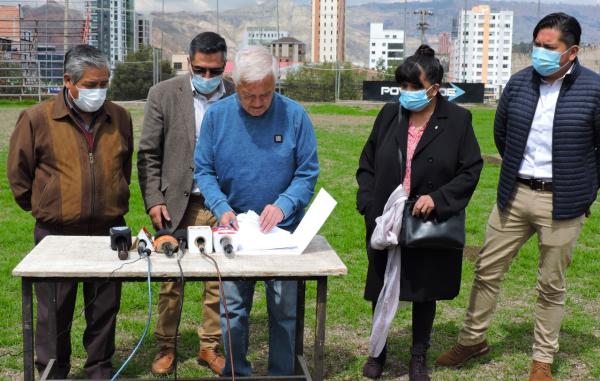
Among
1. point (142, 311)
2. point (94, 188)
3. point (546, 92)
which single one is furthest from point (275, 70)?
point (142, 311)

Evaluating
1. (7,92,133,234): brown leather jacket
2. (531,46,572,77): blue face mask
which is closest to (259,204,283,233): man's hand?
(7,92,133,234): brown leather jacket

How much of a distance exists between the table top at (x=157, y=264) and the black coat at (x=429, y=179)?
697 mm

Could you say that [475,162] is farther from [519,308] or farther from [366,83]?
[366,83]

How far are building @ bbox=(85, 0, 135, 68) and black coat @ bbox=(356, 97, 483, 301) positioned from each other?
31740 millimetres

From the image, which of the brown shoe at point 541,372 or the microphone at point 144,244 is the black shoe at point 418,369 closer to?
the brown shoe at point 541,372

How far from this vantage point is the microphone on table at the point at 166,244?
339cm

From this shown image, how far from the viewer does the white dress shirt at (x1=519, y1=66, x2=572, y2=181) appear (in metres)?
4.12

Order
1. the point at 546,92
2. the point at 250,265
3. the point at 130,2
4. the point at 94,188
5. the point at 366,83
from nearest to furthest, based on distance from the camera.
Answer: the point at 250,265 < the point at 94,188 < the point at 546,92 < the point at 366,83 < the point at 130,2

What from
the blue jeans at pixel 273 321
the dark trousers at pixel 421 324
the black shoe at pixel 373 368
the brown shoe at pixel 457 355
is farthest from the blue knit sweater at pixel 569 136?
the blue jeans at pixel 273 321

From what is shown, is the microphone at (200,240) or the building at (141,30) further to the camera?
the building at (141,30)

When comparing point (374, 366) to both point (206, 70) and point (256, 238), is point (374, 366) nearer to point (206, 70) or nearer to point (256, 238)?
point (256, 238)

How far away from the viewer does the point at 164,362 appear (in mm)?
4414

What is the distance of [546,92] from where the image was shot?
164 inches

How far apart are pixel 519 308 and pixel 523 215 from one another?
1666 millimetres
